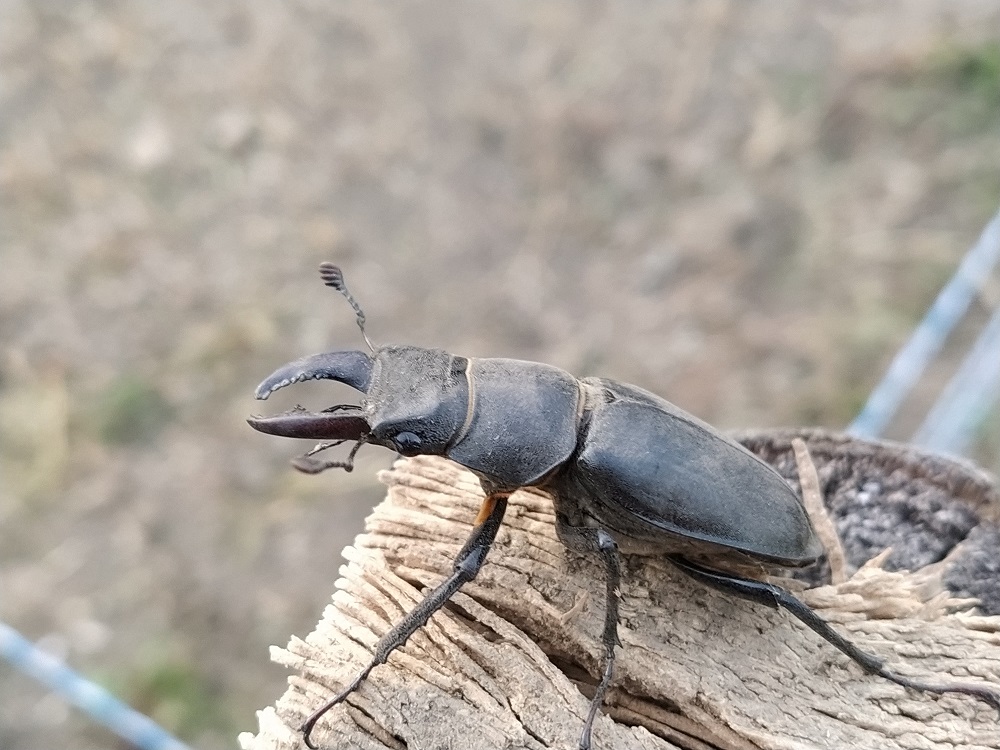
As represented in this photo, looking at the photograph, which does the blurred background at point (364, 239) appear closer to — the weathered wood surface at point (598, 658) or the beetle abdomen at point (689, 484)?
the weathered wood surface at point (598, 658)

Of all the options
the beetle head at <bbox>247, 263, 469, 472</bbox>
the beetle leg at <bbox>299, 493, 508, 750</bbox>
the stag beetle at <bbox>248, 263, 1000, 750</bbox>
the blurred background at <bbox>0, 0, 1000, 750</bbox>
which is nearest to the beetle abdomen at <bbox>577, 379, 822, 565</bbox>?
the stag beetle at <bbox>248, 263, 1000, 750</bbox>

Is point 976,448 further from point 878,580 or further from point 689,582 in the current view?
point 689,582

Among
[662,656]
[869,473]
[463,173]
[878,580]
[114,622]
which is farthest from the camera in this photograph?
[463,173]

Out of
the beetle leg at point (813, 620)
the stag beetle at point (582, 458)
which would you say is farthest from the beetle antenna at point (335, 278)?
the beetle leg at point (813, 620)

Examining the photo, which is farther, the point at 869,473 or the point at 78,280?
the point at 78,280

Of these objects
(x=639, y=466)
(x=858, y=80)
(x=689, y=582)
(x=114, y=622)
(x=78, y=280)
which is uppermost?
(x=858, y=80)

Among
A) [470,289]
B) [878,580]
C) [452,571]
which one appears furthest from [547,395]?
[470,289]
